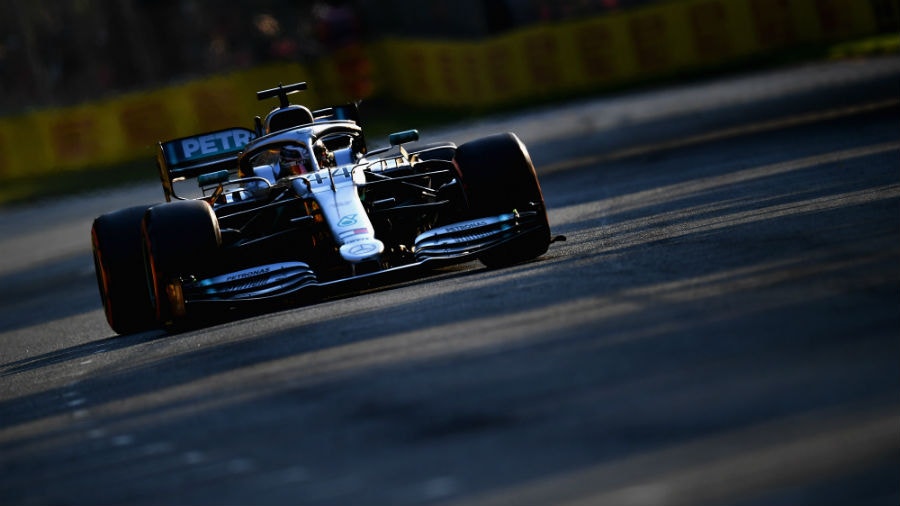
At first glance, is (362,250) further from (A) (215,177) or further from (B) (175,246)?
(A) (215,177)

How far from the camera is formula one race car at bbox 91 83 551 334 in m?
11.1

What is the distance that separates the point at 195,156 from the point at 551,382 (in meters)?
7.93

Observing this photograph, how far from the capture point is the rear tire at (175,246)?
11102 millimetres

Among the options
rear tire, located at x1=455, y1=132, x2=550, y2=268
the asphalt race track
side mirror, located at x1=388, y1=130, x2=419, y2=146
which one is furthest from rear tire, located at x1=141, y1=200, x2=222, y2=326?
rear tire, located at x1=455, y1=132, x2=550, y2=268

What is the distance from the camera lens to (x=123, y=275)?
39.6ft

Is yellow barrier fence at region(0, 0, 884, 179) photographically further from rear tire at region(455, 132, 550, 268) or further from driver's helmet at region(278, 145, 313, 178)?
Answer: rear tire at region(455, 132, 550, 268)

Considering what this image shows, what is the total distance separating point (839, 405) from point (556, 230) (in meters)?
8.76

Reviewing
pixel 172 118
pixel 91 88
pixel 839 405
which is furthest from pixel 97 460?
pixel 91 88

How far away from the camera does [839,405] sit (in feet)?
19.0

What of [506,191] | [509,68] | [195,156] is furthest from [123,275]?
[509,68]

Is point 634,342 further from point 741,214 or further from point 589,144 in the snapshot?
point 589,144

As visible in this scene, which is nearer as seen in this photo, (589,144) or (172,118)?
(589,144)

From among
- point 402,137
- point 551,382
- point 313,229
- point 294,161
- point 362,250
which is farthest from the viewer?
point 294,161

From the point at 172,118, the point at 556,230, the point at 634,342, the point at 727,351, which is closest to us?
the point at 727,351
